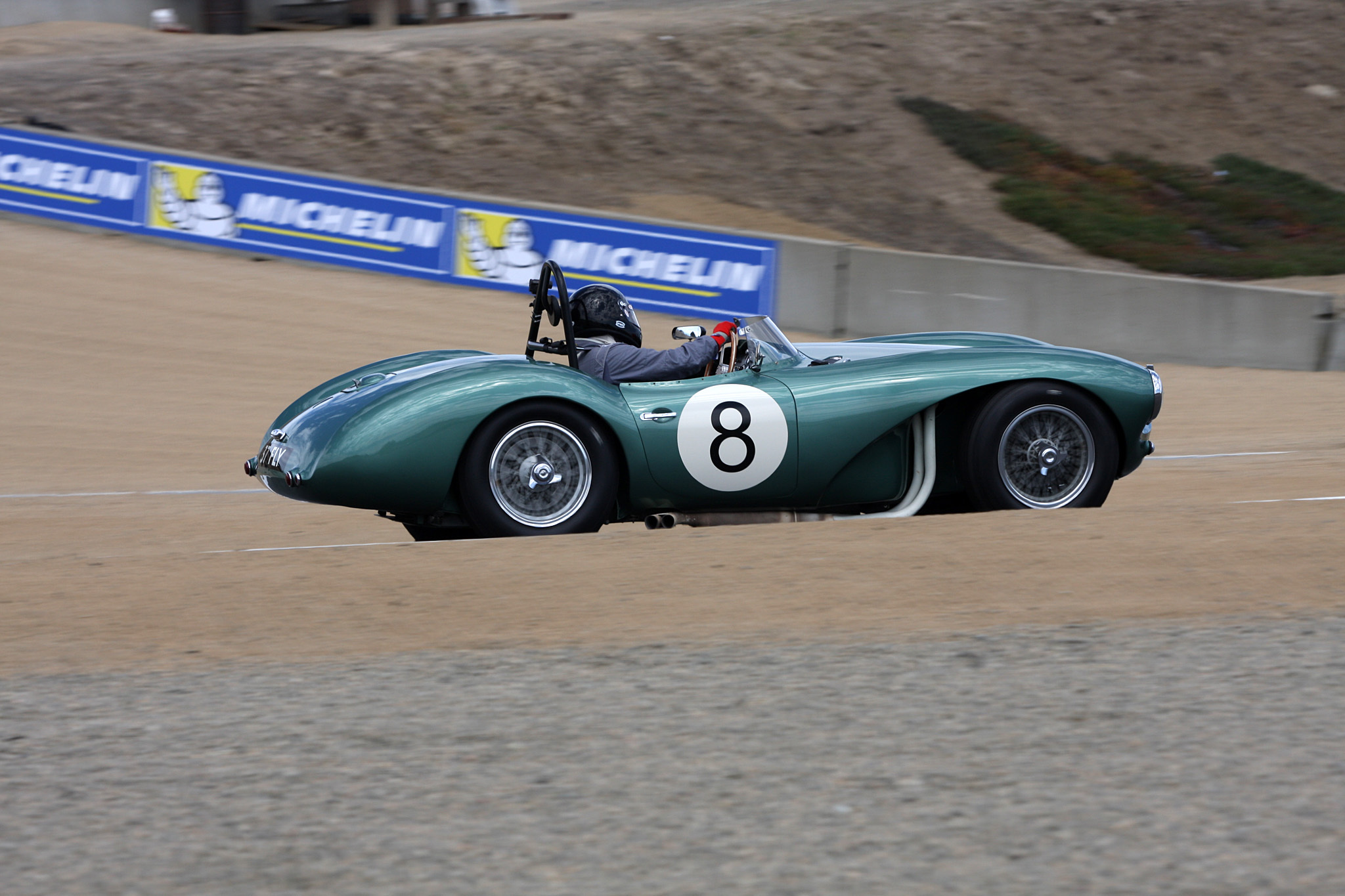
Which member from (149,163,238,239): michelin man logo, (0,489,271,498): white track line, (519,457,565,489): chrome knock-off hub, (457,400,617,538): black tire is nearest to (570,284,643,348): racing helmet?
(457,400,617,538): black tire

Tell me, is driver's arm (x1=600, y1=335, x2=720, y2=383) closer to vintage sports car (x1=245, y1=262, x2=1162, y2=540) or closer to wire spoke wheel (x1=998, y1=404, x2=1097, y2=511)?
vintage sports car (x1=245, y1=262, x2=1162, y2=540)

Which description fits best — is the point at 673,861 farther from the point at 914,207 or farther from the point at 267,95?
the point at 267,95

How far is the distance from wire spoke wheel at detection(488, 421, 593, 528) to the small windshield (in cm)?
101

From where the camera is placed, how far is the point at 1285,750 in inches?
154

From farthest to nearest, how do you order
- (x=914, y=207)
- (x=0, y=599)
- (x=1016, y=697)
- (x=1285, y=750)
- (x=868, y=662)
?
(x=914, y=207) → (x=0, y=599) → (x=868, y=662) → (x=1016, y=697) → (x=1285, y=750)

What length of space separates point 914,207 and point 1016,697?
65.3ft

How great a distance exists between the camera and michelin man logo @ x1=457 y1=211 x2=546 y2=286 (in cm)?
1609

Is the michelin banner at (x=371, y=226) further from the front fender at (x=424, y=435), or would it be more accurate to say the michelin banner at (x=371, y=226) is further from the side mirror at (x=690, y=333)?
the front fender at (x=424, y=435)

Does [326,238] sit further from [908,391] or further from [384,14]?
[384,14]

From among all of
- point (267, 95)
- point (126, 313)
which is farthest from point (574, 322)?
point (267, 95)

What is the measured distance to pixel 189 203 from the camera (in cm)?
1661

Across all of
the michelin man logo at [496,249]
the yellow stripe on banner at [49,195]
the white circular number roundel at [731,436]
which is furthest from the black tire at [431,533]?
the yellow stripe on banner at [49,195]

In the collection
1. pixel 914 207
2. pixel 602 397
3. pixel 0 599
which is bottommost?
pixel 0 599

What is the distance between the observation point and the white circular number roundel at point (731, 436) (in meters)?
6.52
